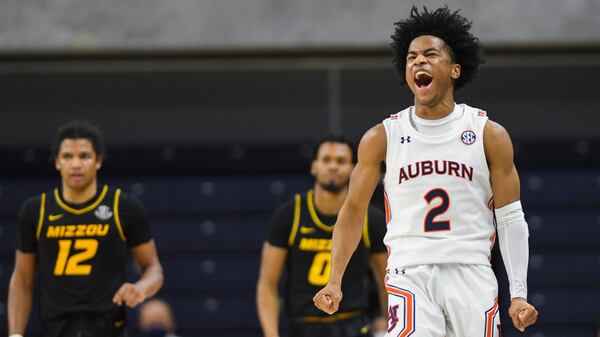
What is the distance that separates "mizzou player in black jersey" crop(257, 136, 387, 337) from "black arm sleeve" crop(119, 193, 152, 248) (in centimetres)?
97

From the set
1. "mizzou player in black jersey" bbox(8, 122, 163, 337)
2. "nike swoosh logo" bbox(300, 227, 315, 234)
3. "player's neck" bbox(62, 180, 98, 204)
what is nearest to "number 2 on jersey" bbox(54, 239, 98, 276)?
"mizzou player in black jersey" bbox(8, 122, 163, 337)

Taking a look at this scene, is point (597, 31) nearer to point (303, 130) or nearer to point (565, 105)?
point (565, 105)

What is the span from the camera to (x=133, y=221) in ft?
24.4

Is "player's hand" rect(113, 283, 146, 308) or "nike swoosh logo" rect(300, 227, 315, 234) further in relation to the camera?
"nike swoosh logo" rect(300, 227, 315, 234)

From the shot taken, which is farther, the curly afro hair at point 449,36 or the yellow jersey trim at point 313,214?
the yellow jersey trim at point 313,214

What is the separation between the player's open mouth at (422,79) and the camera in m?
5.50

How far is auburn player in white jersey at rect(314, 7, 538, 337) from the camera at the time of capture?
17.4 ft

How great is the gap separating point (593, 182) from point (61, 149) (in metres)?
6.49

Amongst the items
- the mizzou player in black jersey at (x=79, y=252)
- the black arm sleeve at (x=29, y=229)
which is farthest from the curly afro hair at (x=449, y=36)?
the black arm sleeve at (x=29, y=229)

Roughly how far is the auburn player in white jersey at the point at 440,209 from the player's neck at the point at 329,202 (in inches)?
93.9

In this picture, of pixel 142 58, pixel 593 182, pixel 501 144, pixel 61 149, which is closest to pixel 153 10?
pixel 142 58

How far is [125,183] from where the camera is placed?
12008 mm

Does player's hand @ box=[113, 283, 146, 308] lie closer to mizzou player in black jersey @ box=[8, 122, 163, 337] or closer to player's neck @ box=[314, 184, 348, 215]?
mizzou player in black jersey @ box=[8, 122, 163, 337]

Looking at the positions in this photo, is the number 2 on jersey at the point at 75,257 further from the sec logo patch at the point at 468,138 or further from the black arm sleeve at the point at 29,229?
the sec logo patch at the point at 468,138
